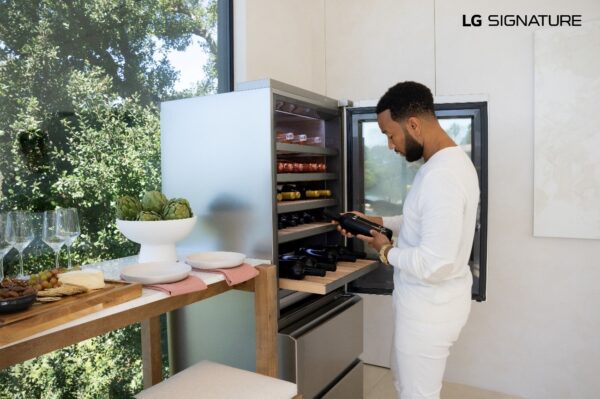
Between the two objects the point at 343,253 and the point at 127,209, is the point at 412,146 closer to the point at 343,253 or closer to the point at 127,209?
the point at 343,253

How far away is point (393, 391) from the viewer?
295 centimetres

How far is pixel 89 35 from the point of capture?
2.00 m

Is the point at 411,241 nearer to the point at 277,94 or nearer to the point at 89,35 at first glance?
the point at 277,94

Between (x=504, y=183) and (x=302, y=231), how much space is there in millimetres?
1443

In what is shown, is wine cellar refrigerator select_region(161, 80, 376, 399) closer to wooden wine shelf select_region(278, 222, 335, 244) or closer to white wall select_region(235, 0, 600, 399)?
wooden wine shelf select_region(278, 222, 335, 244)

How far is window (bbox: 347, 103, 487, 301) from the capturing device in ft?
7.95

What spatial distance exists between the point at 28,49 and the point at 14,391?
4.24 ft

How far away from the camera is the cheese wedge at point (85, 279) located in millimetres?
1277

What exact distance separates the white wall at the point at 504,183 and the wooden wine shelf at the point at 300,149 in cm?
72

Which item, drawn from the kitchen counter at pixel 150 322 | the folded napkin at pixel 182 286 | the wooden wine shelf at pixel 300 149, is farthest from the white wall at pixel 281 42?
the folded napkin at pixel 182 286

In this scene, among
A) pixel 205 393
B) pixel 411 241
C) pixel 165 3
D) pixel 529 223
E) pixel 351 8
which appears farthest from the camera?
pixel 351 8

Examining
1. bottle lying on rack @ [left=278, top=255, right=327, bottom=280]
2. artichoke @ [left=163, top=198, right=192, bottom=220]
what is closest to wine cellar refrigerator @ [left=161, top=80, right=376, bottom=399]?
bottle lying on rack @ [left=278, top=255, right=327, bottom=280]

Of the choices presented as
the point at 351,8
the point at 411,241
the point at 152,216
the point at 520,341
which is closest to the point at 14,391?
the point at 152,216

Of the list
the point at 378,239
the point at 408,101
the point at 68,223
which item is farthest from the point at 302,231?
the point at 68,223
